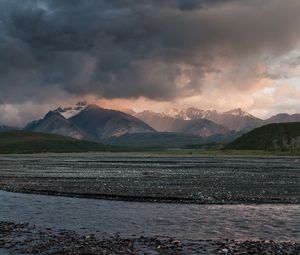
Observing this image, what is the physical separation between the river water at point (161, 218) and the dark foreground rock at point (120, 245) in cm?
236

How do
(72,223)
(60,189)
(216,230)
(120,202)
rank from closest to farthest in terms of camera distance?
(216,230)
(72,223)
(120,202)
(60,189)

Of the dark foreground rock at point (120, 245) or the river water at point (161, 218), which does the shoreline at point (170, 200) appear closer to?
the river water at point (161, 218)

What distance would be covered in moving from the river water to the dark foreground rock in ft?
7.75

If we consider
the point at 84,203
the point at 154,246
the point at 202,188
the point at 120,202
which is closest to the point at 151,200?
the point at 120,202

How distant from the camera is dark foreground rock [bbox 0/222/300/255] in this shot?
30766mm

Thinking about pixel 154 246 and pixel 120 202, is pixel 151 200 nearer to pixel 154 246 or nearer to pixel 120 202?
pixel 120 202

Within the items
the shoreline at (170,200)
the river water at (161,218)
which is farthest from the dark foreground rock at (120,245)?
the shoreline at (170,200)

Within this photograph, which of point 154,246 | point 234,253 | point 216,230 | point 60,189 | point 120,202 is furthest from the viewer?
point 60,189

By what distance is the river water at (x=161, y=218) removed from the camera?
38406 millimetres

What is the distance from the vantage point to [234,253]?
30000 millimetres

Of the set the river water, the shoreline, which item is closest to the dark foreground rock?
the river water

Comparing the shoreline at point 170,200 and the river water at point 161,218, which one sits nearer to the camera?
the river water at point 161,218

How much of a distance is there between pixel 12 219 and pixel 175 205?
19071 mm

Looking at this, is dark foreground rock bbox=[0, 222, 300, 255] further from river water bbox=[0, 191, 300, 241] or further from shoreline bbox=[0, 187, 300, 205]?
shoreline bbox=[0, 187, 300, 205]
